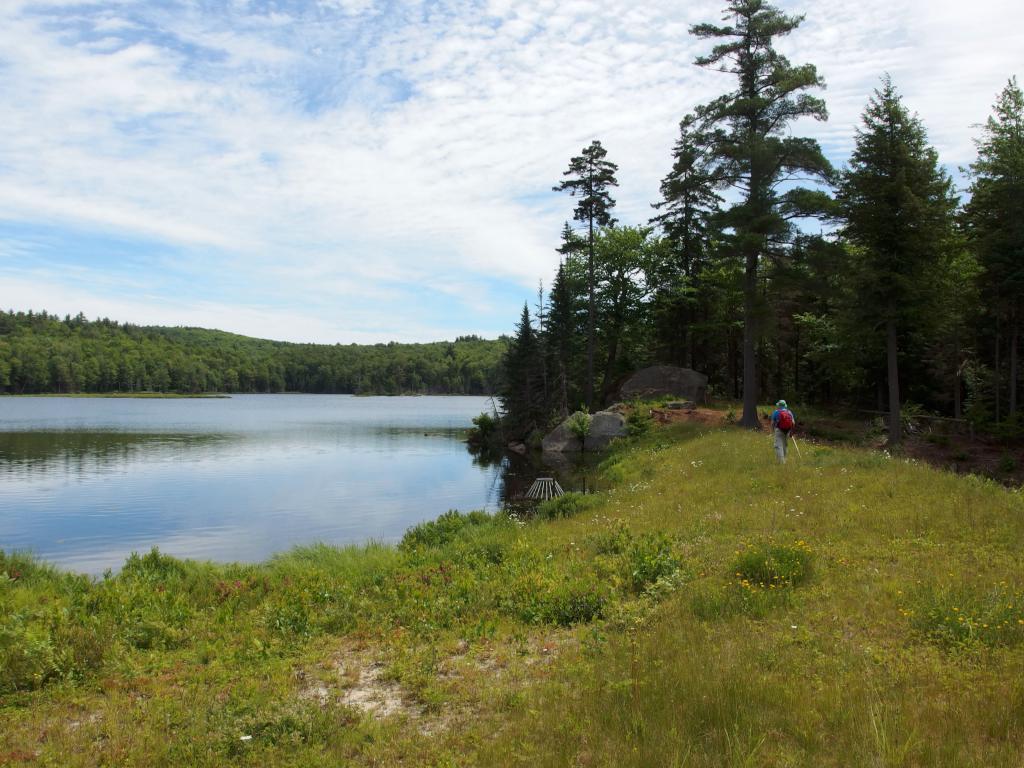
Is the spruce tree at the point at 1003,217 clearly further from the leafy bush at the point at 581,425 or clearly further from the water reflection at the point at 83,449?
the water reflection at the point at 83,449

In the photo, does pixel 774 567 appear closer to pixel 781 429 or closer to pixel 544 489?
pixel 781 429

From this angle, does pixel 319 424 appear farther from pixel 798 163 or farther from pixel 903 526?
pixel 903 526

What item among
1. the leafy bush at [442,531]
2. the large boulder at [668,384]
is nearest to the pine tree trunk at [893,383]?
the large boulder at [668,384]

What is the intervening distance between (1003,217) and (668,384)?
1905 centimetres

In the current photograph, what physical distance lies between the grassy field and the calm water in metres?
6.57

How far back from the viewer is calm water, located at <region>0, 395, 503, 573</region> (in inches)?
754

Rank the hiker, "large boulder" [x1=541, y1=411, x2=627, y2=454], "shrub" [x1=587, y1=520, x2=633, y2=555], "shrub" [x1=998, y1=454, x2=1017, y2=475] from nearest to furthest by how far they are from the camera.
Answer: "shrub" [x1=587, y1=520, x2=633, y2=555]
the hiker
"shrub" [x1=998, y1=454, x2=1017, y2=475]
"large boulder" [x1=541, y1=411, x2=627, y2=454]

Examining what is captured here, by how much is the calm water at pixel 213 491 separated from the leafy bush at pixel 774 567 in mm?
12410

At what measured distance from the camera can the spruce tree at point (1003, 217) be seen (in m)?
23.5

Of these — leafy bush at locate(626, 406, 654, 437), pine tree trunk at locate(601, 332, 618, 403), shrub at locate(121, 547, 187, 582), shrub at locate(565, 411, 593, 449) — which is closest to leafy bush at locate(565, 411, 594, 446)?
shrub at locate(565, 411, 593, 449)

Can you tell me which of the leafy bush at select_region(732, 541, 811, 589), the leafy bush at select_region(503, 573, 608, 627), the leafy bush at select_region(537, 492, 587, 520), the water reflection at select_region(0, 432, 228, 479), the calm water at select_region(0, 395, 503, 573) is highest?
the leafy bush at select_region(732, 541, 811, 589)

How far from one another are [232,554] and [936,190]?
28.2 meters

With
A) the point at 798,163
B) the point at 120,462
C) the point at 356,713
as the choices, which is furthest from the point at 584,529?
the point at 120,462

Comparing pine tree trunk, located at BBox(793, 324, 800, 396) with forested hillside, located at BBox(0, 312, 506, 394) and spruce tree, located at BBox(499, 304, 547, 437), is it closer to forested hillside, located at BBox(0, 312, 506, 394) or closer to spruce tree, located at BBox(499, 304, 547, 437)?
spruce tree, located at BBox(499, 304, 547, 437)
